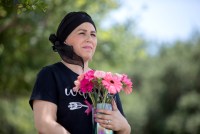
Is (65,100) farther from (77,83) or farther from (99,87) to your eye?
(99,87)

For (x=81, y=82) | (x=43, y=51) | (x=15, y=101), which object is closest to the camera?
(x=81, y=82)

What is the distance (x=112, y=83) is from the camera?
3.60m

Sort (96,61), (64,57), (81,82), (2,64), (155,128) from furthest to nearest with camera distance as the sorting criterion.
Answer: (155,128) < (96,61) < (2,64) < (64,57) < (81,82)

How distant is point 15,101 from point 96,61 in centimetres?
420

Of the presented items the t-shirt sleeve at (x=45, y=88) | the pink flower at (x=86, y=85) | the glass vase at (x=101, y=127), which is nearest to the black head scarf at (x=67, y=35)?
the t-shirt sleeve at (x=45, y=88)

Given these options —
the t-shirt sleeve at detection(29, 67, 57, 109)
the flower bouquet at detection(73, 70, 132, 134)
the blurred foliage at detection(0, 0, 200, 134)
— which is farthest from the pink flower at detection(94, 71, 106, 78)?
the blurred foliage at detection(0, 0, 200, 134)

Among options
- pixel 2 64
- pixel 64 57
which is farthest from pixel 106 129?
pixel 2 64

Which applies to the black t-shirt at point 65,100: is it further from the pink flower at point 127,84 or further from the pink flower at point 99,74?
the pink flower at point 127,84

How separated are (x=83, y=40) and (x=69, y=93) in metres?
0.49

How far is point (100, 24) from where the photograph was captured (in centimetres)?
1545

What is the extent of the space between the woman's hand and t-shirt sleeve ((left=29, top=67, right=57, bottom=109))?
38 centimetres

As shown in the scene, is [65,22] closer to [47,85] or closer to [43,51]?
[47,85]

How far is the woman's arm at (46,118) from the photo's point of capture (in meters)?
3.44

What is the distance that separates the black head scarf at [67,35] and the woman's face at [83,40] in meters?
0.03
